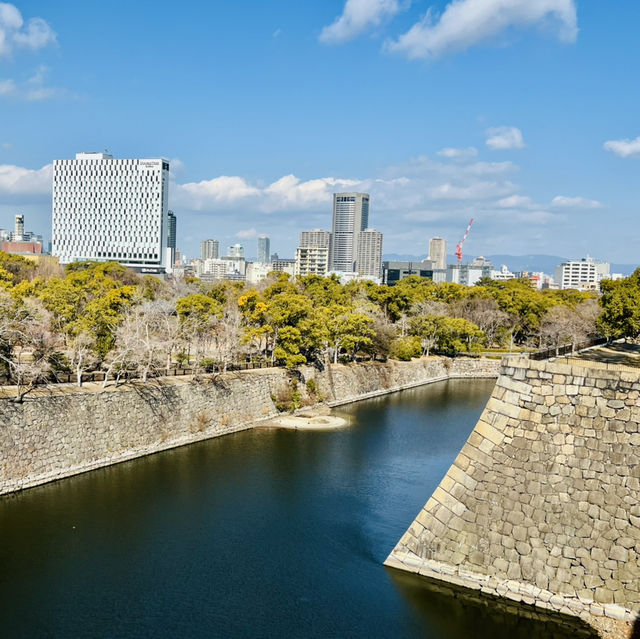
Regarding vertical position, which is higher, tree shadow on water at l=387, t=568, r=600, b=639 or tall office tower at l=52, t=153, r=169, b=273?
tall office tower at l=52, t=153, r=169, b=273

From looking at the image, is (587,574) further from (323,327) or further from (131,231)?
(131,231)

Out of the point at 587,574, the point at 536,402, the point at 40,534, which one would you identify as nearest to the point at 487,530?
the point at 587,574

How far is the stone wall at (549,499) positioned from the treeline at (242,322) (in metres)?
18.1

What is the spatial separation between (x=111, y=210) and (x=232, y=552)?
119449 mm

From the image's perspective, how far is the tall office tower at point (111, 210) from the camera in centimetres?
12694

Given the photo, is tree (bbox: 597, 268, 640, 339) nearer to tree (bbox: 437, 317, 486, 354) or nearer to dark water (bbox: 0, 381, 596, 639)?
dark water (bbox: 0, 381, 596, 639)

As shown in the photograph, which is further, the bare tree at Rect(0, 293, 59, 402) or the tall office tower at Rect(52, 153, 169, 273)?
the tall office tower at Rect(52, 153, 169, 273)

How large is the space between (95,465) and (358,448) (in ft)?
44.8

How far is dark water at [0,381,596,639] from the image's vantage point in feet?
54.2

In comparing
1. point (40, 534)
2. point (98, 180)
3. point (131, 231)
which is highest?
point (98, 180)

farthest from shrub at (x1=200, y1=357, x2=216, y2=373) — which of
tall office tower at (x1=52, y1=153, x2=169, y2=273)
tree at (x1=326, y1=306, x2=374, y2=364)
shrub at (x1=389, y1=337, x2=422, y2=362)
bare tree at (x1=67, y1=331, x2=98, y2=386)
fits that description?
tall office tower at (x1=52, y1=153, x2=169, y2=273)

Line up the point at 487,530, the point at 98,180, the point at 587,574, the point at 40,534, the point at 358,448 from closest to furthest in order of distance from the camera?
the point at 587,574, the point at 487,530, the point at 40,534, the point at 358,448, the point at 98,180

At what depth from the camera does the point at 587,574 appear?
15938mm

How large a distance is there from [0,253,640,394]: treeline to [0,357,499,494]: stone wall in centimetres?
128
